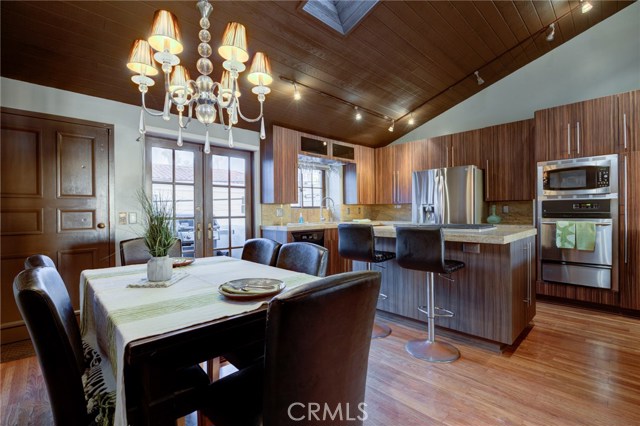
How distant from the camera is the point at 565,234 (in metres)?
3.25

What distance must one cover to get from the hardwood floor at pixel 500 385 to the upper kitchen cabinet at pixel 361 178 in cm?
288

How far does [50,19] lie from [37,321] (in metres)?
2.38

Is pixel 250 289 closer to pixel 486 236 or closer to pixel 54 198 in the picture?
pixel 486 236

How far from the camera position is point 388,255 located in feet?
8.66

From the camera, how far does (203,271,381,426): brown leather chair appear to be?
72cm

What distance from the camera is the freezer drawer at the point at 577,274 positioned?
307cm

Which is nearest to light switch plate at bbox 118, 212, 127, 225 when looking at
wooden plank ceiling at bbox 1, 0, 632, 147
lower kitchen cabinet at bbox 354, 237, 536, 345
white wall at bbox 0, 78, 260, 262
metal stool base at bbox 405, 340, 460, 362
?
white wall at bbox 0, 78, 260, 262

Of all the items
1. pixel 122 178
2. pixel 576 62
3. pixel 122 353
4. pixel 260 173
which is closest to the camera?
pixel 122 353

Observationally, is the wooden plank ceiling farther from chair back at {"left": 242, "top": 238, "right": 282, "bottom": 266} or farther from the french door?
chair back at {"left": 242, "top": 238, "right": 282, "bottom": 266}

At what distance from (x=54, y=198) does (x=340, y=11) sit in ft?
10.6

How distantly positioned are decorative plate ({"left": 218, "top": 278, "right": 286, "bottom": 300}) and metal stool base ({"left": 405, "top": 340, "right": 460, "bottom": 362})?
1.55 metres

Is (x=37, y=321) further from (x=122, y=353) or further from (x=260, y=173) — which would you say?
(x=260, y=173)

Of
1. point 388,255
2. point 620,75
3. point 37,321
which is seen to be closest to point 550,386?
point 388,255

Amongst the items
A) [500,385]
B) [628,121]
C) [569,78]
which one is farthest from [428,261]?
[569,78]
